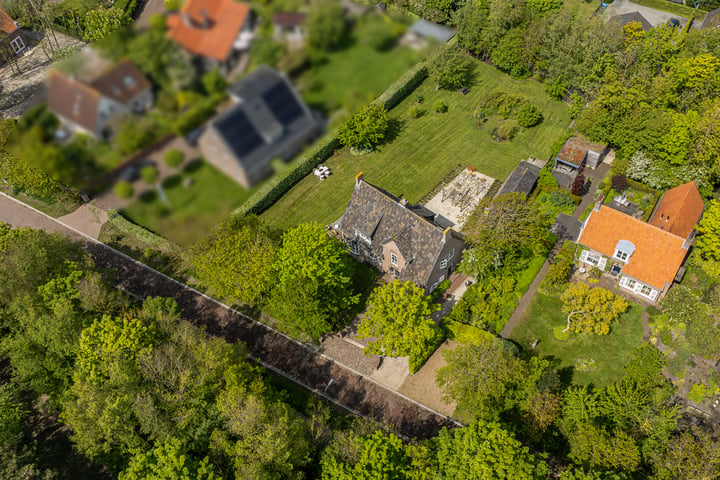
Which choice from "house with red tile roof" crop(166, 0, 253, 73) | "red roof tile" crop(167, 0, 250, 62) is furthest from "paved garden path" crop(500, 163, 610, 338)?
"red roof tile" crop(167, 0, 250, 62)

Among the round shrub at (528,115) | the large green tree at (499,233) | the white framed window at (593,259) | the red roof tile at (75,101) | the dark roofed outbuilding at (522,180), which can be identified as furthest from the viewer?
the round shrub at (528,115)

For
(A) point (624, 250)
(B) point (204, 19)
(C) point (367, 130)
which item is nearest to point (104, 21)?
(C) point (367, 130)

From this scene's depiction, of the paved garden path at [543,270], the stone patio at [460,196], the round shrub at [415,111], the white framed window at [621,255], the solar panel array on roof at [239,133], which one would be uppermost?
the solar panel array on roof at [239,133]

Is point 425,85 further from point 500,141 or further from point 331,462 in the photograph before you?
point 331,462

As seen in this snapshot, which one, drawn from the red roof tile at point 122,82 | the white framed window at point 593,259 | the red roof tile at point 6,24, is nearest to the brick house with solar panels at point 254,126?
the red roof tile at point 122,82

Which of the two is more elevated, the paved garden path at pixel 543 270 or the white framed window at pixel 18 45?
the white framed window at pixel 18 45

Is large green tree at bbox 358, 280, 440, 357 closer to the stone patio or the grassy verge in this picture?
the stone patio

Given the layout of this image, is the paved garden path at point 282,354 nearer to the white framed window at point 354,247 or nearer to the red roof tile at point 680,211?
the white framed window at point 354,247

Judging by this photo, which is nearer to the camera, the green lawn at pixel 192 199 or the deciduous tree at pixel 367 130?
the green lawn at pixel 192 199
